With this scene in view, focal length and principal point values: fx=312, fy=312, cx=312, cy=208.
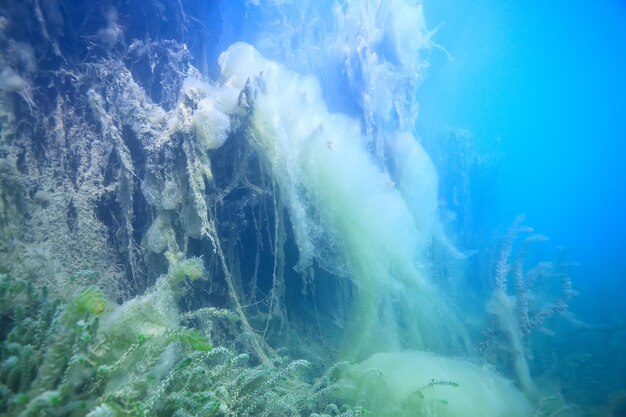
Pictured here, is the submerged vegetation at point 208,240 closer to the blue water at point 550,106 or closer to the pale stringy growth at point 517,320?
the pale stringy growth at point 517,320

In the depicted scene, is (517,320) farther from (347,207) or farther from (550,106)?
(550,106)

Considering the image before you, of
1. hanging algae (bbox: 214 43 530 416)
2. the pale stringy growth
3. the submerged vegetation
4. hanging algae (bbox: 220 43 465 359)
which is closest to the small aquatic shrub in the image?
the submerged vegetation

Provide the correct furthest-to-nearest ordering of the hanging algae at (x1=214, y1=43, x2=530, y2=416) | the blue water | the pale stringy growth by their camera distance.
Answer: the blue water < the pale stringy growth < the hanging algae at (x1=214, y1=43, x2=530, y2=416)

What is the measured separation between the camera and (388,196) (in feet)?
14.6

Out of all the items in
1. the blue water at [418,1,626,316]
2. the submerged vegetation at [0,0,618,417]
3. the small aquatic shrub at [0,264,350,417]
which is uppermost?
the blue water at [418,1,626,316]

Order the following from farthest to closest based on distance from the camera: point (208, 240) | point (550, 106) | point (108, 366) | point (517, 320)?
point (550, 106) → point (517, 320) → point (208, 240) → point (108, 366)

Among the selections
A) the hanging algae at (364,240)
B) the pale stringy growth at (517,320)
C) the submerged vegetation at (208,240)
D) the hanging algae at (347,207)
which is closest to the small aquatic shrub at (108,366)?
the submerged vegetation at (208,240)

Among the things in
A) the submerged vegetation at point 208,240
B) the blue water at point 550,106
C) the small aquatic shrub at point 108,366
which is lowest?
the small aquatic shrub at point 108,366

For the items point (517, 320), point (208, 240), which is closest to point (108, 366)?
point (208, 240)

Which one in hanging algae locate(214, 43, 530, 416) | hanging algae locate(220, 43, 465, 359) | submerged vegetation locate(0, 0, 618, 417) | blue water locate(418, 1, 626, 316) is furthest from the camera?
blue water locate(418, 1, 626, 316)

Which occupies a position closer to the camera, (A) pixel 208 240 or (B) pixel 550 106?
(A) pixel 208 240

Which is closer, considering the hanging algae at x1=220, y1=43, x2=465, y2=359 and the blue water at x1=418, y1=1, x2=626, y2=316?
the hanging algae at x1=220, y1=43, x2=465, y2=359

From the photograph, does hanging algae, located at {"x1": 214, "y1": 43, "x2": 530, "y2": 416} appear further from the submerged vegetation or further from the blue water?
A: the blue water

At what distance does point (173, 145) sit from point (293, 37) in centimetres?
425
